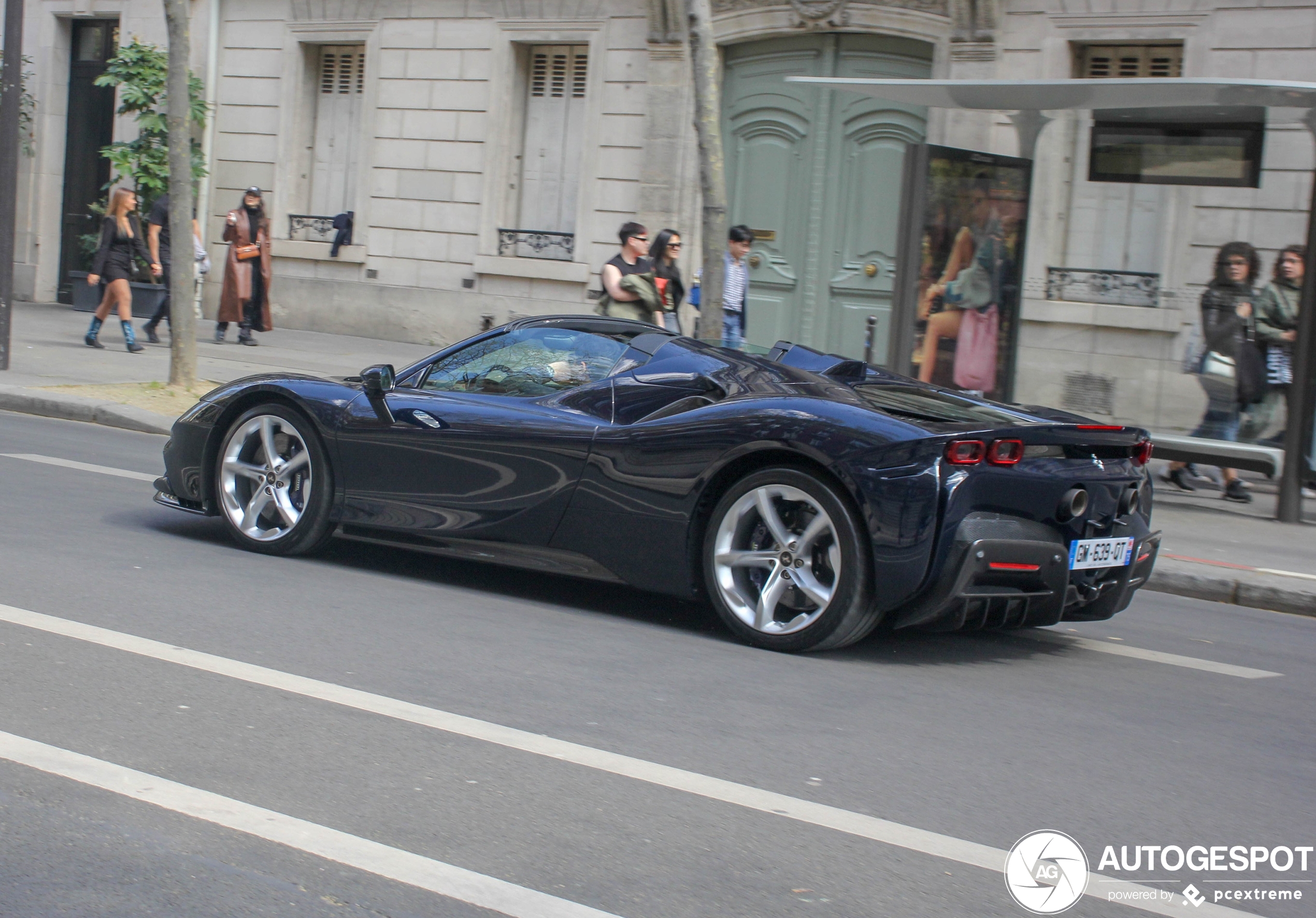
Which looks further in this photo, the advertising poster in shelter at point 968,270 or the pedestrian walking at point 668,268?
the pedestrian walking at point 668,268

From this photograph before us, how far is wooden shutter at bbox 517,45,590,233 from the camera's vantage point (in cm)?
1878

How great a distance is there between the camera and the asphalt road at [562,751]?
10.3 ft

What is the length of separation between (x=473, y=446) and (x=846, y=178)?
456 inches

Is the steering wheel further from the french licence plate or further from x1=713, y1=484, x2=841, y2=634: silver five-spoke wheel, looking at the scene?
the french licence plate

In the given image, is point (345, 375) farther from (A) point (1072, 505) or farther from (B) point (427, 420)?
(A) point (1072, 505)

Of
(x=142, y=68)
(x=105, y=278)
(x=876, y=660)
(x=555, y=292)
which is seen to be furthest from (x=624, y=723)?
(x=142, y=68)

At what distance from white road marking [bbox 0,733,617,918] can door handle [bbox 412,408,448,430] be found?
255 cm

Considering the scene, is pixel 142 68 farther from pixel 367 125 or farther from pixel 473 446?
pixel 473 446

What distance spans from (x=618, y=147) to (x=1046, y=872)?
50.9 feet

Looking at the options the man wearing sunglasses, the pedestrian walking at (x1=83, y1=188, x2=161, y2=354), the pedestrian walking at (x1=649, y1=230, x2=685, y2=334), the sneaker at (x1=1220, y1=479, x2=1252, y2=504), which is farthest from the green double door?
the pedestrian walking at (x1=83, y1=188, x2=161, y2=354)

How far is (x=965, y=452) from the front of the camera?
16.4 feet

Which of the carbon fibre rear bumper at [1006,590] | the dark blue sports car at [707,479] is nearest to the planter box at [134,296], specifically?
the dark blue sports car at [707,479]

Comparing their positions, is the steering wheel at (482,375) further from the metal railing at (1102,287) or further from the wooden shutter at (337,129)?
the wooden shutter at (337,129)

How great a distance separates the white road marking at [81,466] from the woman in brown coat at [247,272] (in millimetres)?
7811
